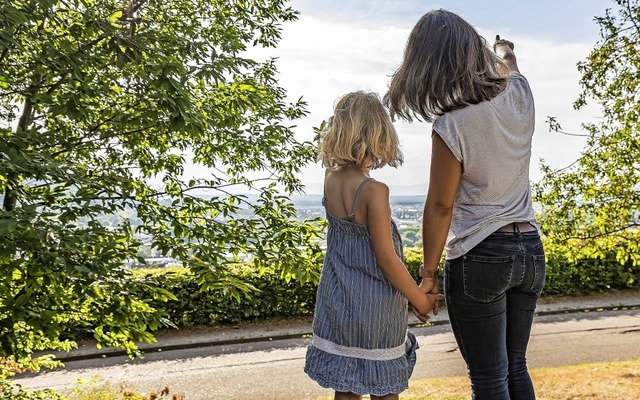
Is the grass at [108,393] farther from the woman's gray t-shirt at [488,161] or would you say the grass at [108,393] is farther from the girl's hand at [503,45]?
the girl's hand at [503,45]

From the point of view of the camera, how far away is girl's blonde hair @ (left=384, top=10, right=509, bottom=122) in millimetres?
1956

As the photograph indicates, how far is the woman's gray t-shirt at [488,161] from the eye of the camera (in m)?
1.93

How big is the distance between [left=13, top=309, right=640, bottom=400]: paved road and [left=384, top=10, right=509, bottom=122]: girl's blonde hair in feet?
21.1

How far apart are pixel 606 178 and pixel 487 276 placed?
5.35 m

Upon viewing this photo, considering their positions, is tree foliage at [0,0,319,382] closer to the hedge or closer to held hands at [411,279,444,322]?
held hands at [411,279,444,322]

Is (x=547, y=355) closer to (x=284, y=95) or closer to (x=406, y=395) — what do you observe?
(x=406, y=395)

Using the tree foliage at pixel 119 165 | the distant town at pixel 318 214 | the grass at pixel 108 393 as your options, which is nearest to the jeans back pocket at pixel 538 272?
the distant town at pixel 318 214

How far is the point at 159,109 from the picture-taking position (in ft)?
11.1

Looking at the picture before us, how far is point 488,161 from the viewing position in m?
1.94

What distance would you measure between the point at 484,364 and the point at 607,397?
452cm

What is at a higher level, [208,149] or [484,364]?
[208,149]

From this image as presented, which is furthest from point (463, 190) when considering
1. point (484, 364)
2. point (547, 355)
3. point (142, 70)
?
point (547, 355)

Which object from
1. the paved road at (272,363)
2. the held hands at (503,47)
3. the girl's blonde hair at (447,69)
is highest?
the held hands at (503,47)

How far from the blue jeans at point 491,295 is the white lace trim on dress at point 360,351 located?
34 centimetres
